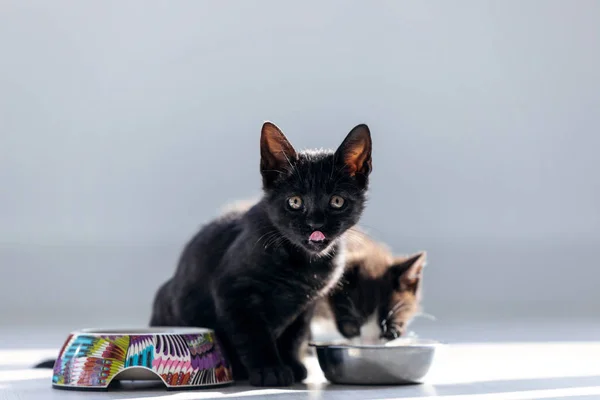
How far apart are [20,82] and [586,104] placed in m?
3.75

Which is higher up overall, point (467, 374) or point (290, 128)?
point (290, 128)

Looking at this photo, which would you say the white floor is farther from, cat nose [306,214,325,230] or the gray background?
the gray background

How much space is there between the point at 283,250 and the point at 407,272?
0.57 meters

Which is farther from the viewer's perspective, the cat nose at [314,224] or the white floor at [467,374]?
the cat nose at [314,224]

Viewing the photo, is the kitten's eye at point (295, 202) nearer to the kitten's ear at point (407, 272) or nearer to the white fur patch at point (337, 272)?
the white fur patch at point (337, 272)

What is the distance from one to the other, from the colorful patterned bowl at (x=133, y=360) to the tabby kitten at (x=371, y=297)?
0.54 meters

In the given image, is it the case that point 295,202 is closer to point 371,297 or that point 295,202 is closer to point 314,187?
point 314,187

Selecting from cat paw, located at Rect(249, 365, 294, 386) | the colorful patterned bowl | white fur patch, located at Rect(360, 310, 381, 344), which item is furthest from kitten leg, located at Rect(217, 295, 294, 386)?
white fur patch, located at Rect(360, 310, 381, 344)

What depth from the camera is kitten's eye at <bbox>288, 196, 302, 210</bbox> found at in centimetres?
230

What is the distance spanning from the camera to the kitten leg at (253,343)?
7.71 feet

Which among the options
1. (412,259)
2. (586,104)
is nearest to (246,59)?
(586,104)

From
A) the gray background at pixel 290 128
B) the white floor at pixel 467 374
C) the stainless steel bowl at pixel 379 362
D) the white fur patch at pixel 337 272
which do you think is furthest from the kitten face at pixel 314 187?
the gray background at pixel 290 128

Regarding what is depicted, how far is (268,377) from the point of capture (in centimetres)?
234

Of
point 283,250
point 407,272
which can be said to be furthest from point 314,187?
point 407,272
